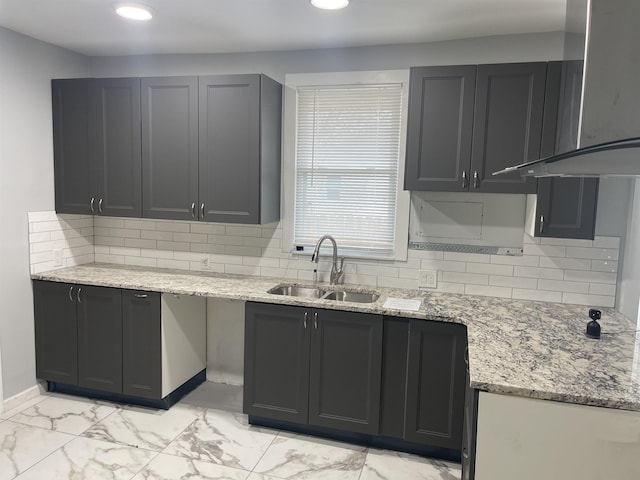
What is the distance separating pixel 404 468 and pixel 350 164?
1936 millimetres

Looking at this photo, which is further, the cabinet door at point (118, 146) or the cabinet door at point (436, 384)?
the cabinet door at point (118, 146)

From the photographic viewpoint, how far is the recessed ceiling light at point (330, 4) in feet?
7.82

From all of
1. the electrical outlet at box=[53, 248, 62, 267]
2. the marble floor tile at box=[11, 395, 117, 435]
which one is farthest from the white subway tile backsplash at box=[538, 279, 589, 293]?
the electrical outlet at box=[53, 248, 62, 267]

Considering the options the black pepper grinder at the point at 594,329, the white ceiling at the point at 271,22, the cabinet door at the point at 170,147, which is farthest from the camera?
the cabinet door at the point at 170,147

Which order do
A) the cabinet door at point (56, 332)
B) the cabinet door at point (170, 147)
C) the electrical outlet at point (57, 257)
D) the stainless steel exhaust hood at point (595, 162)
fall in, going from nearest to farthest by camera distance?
1. the stainless steel exhaust hood at point (595, 162)
2. the cabinet door at point (170, 147)
3. the cabinet door at point (56, 332)
4. the electrical outlet at point (57, 257)

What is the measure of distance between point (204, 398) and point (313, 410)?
98 cm

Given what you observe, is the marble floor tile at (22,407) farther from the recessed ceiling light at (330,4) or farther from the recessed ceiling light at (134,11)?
the recessed ceiling light at (330,4)

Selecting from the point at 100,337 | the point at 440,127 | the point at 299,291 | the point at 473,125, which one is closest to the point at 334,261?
the point at 299,291

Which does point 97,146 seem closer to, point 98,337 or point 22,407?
point 98,337

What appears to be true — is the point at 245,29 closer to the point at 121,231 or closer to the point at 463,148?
the point at 463,148

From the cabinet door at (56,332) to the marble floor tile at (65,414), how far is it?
15 centimetres

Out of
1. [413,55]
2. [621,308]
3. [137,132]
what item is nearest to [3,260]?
[137,132]

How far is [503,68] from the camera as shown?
Result: 270 cm

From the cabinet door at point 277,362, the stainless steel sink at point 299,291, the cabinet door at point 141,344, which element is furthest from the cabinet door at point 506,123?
the cabinet door at point 141,344
